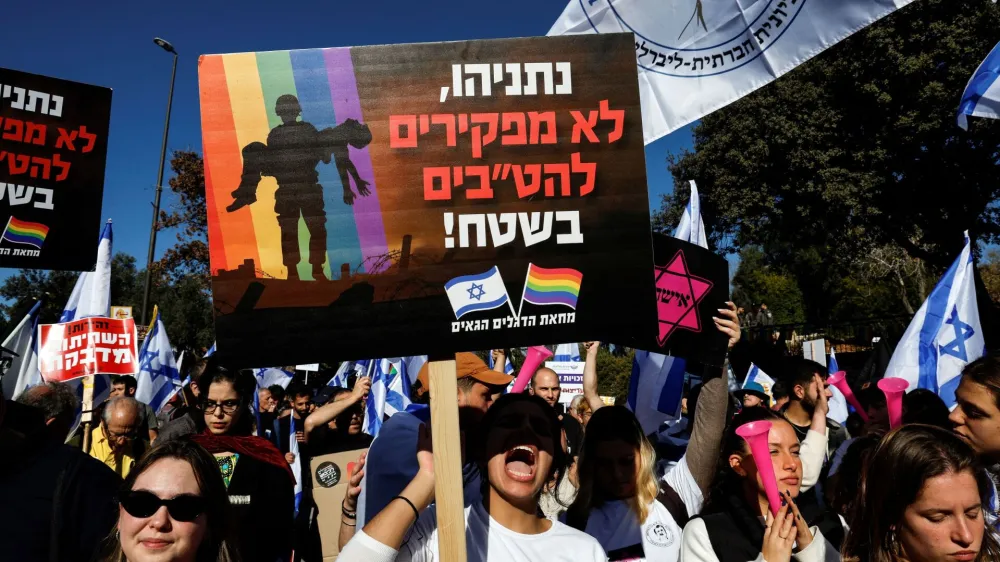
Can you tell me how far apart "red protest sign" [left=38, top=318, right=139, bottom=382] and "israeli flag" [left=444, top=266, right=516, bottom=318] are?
6048 millimetres

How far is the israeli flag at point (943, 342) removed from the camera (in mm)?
5887

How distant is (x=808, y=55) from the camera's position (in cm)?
418

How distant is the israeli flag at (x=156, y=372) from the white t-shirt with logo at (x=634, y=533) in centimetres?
686

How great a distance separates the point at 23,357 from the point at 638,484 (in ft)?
21.8

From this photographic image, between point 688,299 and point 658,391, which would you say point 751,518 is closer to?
point 688,299

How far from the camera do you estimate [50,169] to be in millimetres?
4371

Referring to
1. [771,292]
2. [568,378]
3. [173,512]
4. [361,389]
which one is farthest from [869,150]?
[771,292]

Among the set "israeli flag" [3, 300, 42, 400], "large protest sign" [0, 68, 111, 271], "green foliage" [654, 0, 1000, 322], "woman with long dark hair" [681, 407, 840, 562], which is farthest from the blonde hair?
"green foliage" [654, 0, 1000, 322]

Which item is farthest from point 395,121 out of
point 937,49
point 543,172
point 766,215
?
point 766,215

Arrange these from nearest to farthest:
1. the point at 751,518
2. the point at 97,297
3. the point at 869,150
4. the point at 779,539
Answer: the point at 779,539
the point at 751,518
the point at 97,297
the point at 869,150

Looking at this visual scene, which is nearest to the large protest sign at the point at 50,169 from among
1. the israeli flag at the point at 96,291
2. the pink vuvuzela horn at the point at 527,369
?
the pink vuvuzela horn at the point at 527,369

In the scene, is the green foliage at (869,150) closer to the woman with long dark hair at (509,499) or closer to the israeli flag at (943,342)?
the israeli flag at (943,342)

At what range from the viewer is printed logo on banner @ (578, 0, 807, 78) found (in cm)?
425

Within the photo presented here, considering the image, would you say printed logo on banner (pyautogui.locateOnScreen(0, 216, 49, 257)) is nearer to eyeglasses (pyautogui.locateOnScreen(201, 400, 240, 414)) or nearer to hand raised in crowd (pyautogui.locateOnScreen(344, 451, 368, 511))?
eyeglasses (pyautogui.locateOnScreen(201, 400, 240, 414))
